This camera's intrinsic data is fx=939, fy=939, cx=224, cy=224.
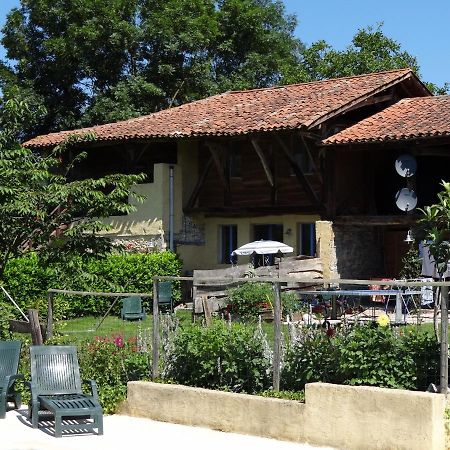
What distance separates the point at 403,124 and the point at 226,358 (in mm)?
13913

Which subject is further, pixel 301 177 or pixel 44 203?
pixel 301 177

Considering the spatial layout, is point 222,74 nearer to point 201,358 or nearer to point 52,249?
point 52,249

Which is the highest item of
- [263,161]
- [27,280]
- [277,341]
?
[263,161]

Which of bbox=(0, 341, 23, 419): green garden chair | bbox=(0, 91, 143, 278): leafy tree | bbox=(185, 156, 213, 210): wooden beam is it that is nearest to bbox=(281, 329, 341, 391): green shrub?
bbox=(0, 341, 23, 419): green garden chair

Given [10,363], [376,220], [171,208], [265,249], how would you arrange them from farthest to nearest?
[171,208] < [376,220] < [265,249] < [10,363]

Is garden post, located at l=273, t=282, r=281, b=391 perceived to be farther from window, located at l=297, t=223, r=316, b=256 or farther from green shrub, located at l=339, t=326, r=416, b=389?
window, located at l=297, t=223, r=316, b=256

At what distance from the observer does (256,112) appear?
2567cm

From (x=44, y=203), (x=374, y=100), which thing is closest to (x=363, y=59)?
(x=374, y=100)

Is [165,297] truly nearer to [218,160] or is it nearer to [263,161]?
[263,161]

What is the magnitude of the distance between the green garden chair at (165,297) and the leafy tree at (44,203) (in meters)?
3.62

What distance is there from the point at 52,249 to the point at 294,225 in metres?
12.4

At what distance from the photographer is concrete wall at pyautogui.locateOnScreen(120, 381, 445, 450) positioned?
909 centimetres

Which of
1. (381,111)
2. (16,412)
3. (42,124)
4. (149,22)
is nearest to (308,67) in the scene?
(149,22)

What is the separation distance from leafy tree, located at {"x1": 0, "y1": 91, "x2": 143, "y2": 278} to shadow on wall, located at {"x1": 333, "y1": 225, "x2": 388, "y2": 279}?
1154 cm
